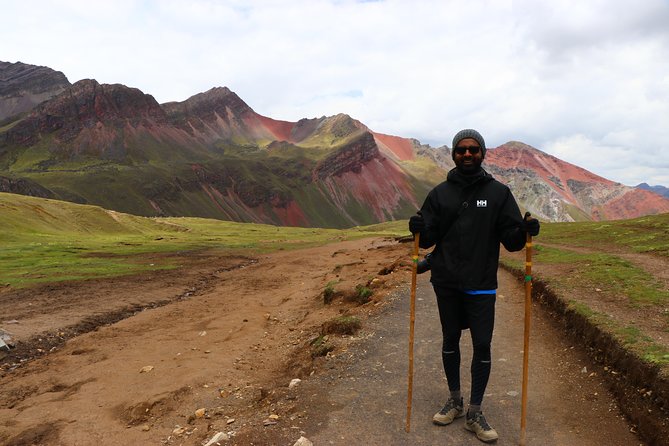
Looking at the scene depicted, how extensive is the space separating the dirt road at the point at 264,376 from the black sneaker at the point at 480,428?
22 centimetres

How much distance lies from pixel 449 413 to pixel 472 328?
1519 millimetres

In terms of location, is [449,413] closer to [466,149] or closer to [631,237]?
[466,149]

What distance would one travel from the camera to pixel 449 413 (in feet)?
23.3

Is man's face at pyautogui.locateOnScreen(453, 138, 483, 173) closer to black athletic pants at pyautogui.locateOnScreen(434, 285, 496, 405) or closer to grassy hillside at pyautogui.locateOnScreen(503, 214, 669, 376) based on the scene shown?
black athletic pants at pyautogui.locateOnScreen(434, 285, 496, 405)

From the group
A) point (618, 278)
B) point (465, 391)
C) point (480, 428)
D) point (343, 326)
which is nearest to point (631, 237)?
point (618, 278)

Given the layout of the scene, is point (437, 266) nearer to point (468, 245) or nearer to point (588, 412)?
point (468, 245)

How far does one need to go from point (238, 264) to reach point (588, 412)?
38614 mm

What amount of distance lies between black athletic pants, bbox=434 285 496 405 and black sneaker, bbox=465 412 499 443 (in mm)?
243

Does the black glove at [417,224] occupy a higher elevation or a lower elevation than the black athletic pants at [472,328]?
higher

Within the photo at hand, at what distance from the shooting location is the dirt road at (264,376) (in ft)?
24.3

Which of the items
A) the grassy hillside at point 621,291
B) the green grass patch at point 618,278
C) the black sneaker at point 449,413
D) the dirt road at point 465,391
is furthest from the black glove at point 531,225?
the green grass patch at point 618,278

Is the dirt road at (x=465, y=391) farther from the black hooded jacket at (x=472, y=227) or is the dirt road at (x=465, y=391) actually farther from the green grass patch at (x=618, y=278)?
the green grass patch at (x=618, y=278)

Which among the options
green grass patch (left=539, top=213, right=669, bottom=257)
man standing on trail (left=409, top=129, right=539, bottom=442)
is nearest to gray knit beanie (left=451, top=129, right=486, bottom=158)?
man standing on trail (left=409, top=129, right=539, bottom=442)

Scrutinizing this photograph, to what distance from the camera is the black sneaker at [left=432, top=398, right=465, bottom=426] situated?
701cm
